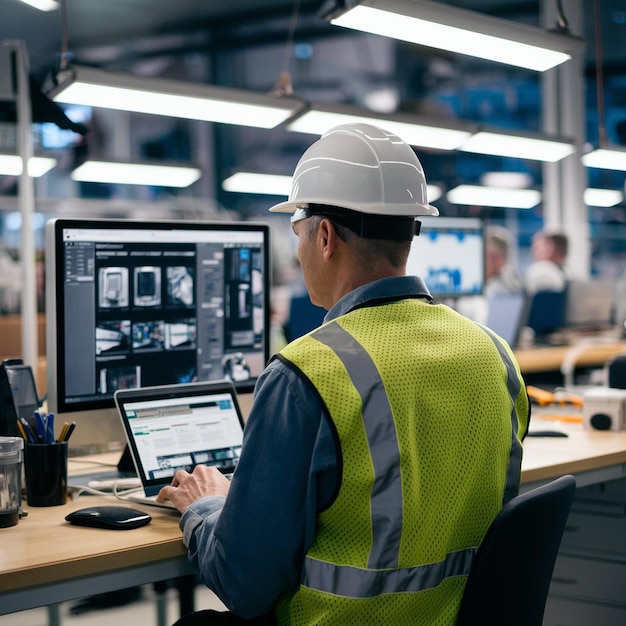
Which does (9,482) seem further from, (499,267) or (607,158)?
(499,267)

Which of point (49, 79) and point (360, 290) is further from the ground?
point (49, 79)

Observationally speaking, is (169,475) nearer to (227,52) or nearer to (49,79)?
(49,79)

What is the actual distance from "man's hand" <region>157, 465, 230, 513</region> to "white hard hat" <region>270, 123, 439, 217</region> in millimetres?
483

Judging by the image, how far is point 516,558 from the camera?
1.28 meters

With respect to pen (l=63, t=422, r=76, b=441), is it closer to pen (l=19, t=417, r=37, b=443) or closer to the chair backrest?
pen (l=19, t=417, r=37, b=443)

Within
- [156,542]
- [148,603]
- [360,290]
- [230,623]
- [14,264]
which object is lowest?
[148,603]

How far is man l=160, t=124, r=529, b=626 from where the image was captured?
118 cm

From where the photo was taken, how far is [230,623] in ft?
4.64

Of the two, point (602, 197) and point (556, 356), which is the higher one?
point (602, 197)

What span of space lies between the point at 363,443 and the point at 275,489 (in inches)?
5.2

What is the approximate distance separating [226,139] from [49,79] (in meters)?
7.25

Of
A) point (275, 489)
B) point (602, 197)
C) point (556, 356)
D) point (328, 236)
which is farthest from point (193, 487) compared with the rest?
point (602, 197)

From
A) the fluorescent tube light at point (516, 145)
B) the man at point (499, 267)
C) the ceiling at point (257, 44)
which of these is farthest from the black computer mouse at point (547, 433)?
the ceiling at point (257, 44)

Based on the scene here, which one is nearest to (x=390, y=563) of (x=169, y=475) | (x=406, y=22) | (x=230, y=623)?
(x=230, y=623)
